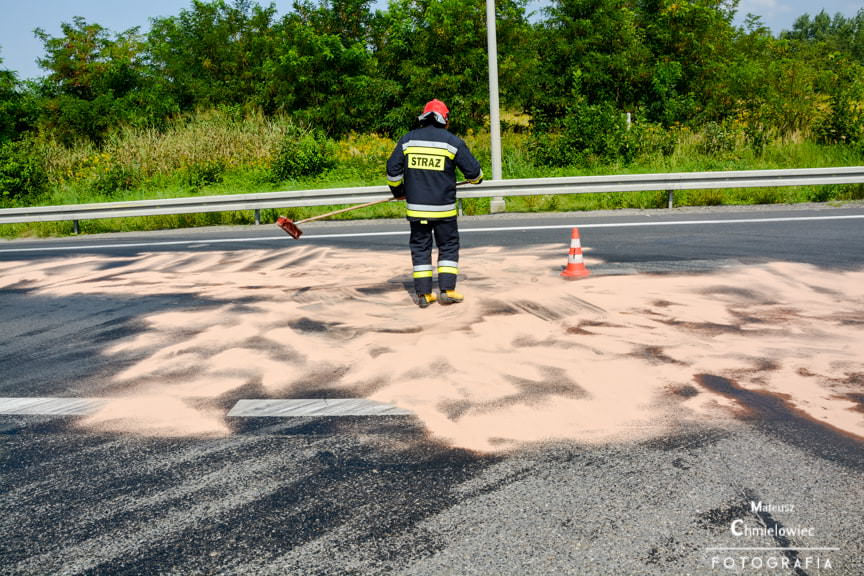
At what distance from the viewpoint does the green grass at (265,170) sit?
1341 centimetres

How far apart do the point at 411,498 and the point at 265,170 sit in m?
16.9

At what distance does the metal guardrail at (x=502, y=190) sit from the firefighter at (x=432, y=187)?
18.5 ft

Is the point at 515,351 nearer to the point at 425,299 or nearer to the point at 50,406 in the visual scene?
the point at 425,299

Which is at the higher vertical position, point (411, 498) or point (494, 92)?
point (494, 92)

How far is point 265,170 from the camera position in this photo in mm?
18938

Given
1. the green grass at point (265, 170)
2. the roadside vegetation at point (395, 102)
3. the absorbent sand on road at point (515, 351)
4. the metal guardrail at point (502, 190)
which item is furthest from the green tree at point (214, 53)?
the absorbent sand on road at point (515, 351)

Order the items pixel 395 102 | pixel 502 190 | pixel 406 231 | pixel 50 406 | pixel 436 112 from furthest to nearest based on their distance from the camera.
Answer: pixel 395 102 → pixel 502 190 → pixel 406 231 → pixel 436 112 → pixel 50 406

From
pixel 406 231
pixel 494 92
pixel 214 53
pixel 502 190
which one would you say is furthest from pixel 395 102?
pixel 406 231

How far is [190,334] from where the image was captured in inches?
233

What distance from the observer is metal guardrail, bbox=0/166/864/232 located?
39.8 ft

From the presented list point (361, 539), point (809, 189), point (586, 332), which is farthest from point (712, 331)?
point (809, 189)

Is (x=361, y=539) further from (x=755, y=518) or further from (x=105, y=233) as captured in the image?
(x=105, y=233)

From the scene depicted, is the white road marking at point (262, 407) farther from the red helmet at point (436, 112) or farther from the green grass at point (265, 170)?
the green grass at point (265, 170)

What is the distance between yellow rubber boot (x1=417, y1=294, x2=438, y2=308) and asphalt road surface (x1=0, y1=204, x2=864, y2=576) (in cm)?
219
